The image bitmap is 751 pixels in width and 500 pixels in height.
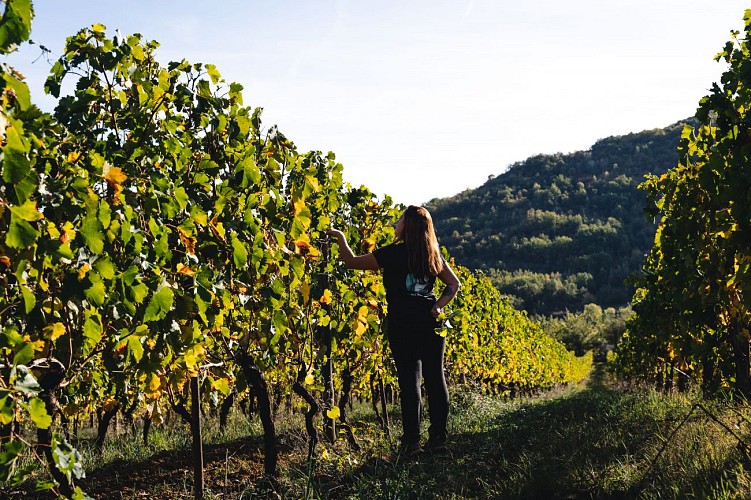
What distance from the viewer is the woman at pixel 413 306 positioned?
434 cm

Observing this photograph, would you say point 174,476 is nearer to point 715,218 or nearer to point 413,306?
point 413,306

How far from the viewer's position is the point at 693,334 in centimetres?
549

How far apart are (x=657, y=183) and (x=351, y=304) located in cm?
292

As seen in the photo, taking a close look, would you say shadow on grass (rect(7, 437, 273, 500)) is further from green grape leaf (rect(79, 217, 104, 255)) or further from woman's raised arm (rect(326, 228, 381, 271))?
green grape leaf (rect(79, 217, 104, 255))

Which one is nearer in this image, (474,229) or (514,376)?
(514,376)

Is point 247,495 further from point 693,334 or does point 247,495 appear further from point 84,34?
point 693,334

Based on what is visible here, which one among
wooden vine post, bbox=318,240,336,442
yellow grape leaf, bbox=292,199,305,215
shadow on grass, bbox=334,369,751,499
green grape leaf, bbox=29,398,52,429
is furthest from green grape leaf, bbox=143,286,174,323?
wooden vine post, bbox=318,240,336,442

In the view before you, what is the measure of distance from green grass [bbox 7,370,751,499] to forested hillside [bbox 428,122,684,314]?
3503 inches

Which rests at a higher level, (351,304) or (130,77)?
(130,77)

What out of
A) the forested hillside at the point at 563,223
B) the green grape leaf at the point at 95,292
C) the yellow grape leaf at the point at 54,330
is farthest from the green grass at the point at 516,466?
the forested hillside at the point at 563,223

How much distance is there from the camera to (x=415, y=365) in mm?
4395

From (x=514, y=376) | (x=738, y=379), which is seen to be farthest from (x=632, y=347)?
(x=738, y=379)

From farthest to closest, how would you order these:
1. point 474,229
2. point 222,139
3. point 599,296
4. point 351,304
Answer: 1. point 474,229
2. point 599,296
3. point 351,304
4. point 222,139

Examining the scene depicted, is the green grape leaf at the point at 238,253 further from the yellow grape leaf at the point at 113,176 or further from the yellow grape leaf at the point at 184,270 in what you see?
the yellow grape leaf at the point at 113,176
